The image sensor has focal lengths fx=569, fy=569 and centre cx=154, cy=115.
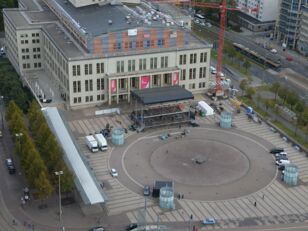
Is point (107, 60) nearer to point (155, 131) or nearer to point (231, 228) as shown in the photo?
point (155, 131)

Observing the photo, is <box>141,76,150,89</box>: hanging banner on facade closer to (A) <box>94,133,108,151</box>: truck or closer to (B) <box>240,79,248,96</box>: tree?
(A) <box>94,133,108,151</box>: truck

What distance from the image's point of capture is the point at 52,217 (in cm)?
10894

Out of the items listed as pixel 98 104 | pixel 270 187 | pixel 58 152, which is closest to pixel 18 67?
pixel 98 104

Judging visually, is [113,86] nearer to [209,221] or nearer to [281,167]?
[281,167]

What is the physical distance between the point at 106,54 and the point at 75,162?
134ft

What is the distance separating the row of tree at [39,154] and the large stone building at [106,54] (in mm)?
24210

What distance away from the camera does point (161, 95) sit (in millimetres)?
149625

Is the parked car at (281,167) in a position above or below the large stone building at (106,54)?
below

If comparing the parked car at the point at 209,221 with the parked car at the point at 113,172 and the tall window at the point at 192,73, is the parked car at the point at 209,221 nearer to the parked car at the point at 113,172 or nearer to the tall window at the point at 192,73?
the parked car at the point at 113,172

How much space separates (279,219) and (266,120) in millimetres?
45850

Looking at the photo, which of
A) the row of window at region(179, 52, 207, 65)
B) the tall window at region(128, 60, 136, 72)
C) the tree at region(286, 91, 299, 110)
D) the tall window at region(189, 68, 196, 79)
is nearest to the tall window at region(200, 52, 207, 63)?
the row of window at region(179, 52, 207, 65)

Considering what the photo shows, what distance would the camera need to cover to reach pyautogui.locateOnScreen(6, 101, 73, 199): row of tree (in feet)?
359

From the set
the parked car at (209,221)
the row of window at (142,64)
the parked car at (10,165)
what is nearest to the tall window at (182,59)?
the row of window at (142,64)

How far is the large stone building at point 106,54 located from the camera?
15238 cm
